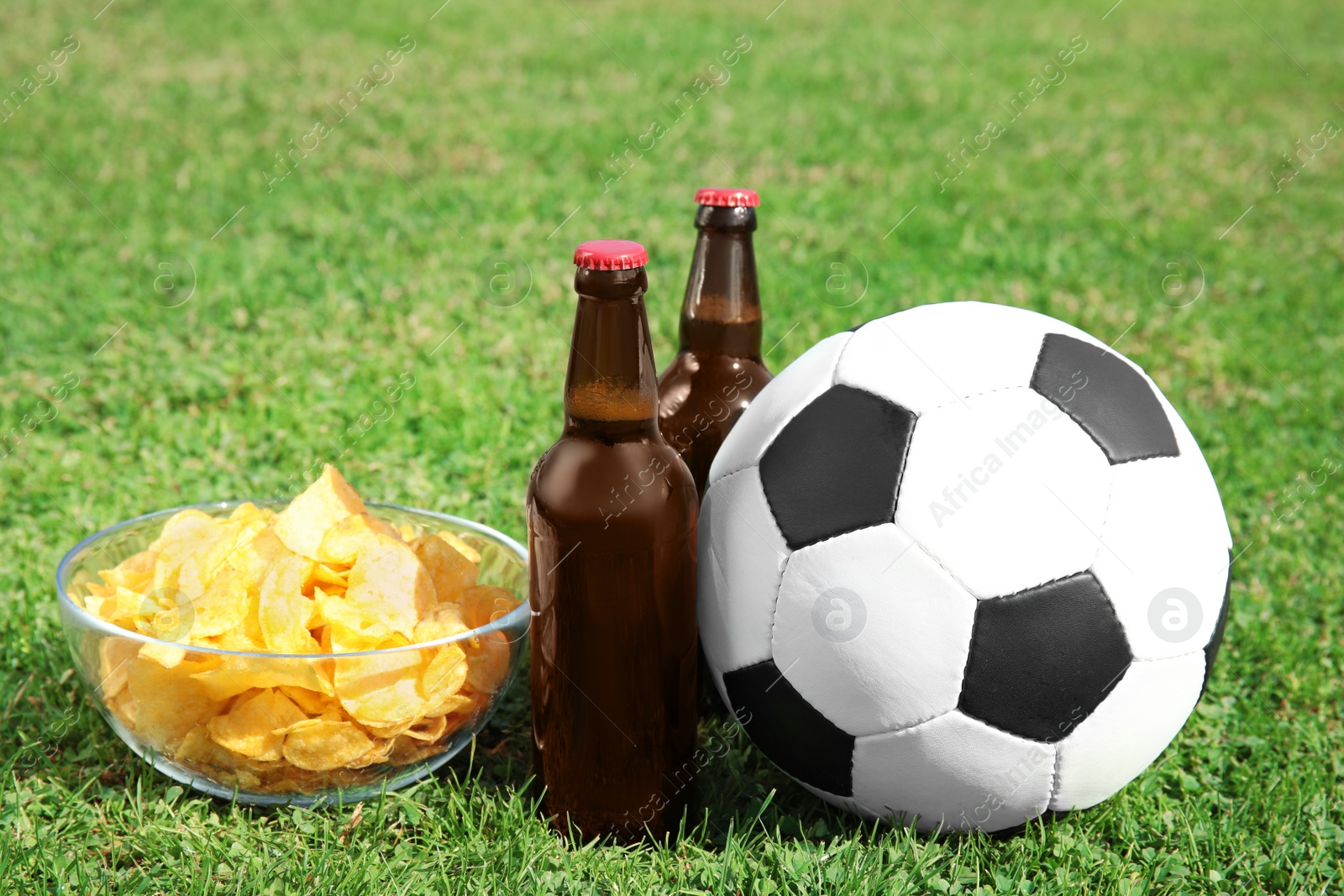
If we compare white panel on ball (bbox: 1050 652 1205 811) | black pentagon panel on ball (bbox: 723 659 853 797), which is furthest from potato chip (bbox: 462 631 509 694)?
white panel on ball (bbox: 1050 652 1205 811)

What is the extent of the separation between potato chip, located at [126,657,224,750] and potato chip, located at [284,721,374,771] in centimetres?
21

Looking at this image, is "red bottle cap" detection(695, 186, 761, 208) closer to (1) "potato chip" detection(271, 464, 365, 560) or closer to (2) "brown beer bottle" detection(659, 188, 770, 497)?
(2) "brown beer bottle" detection(659, 188, 770, 497)

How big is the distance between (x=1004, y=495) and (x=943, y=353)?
14.4 inches

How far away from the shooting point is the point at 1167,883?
253 cm

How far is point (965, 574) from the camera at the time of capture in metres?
2.20

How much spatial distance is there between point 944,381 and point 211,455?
306 centimetres

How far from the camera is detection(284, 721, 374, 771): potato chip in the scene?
2.46 metres

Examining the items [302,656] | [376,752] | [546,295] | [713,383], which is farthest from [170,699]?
[546,295]

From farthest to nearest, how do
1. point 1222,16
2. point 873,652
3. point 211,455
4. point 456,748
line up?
point 1222,16 → point 211,455 → point 456,748 → point 873,652

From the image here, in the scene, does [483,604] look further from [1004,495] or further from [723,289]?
[1004,495]

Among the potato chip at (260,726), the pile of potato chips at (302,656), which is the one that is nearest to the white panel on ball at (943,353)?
Result: the pile of potato chips at (302,656)

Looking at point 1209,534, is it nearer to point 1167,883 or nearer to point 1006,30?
point 1167,883

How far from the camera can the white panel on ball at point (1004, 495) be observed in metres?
2.20

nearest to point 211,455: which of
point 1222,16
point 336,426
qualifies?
point 336,426
